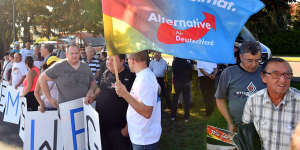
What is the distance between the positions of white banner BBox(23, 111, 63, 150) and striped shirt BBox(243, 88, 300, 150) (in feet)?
10.4

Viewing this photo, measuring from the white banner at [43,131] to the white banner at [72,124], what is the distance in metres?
0.46

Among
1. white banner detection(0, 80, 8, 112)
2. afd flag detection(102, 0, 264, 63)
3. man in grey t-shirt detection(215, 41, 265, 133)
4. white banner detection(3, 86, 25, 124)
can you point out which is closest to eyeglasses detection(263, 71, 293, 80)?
afd flag detection(102, 0, 264, 63)

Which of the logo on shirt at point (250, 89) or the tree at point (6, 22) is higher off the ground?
the tree at point (6, 22)

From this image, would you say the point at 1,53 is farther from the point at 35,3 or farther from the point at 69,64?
the point at 69,64

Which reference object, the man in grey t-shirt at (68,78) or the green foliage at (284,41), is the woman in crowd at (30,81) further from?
the green foliage at (284,41)

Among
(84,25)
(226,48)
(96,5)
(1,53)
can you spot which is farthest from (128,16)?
(84,25)

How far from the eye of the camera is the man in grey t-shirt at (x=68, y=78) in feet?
15.8

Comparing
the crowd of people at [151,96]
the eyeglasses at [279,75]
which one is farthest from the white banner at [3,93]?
the eyeglasses at [279,75]

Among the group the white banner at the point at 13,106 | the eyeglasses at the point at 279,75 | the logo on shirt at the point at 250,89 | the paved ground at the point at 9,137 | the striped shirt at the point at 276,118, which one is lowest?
the paved ground at the point at 9,137

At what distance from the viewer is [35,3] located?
24344mm

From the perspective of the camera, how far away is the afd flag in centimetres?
324

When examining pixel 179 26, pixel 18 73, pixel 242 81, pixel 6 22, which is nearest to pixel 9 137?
pixel 18 73

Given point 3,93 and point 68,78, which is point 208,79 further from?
point 3,93

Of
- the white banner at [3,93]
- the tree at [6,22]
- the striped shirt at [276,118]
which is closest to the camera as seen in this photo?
the striped shirt at [276,118]
